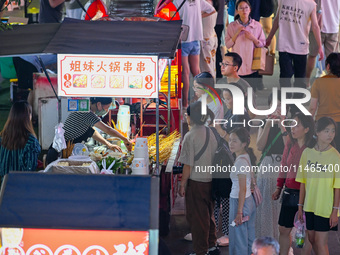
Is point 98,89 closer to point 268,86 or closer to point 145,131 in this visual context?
point 145,131

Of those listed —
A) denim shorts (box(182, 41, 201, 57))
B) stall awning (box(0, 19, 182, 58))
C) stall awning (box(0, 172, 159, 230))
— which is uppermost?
stall awning (box(0, 19, 182, 58))

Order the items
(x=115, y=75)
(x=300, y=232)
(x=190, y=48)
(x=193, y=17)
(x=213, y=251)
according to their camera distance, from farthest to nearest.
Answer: (x=190, y=48) < (x=193, y=17) < (x=213, y=251) < (x=300, y=232) < (x=115, y=75)

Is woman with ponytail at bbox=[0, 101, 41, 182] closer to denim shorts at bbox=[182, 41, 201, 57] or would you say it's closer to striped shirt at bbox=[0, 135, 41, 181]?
striped shirt at bbox=[0, 135, 41, 181]

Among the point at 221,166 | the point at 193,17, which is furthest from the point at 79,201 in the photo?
the point at 193,17

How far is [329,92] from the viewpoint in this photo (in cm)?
827

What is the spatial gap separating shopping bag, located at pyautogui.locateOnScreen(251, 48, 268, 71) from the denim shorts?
1.11m

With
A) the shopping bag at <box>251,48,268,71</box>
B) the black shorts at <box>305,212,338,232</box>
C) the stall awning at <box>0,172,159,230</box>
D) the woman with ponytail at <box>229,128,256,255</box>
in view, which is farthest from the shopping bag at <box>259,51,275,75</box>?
the stall awning at <box>0,172,159,230</box>

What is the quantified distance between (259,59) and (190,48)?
127 cm

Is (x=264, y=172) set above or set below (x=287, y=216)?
above

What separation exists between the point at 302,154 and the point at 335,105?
192 centimetres

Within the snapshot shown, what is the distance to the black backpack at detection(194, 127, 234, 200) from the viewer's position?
7.16 m

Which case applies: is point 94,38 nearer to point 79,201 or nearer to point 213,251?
point 213,251

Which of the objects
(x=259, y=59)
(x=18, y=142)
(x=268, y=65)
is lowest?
(x=18, y=142)

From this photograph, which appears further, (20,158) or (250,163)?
(20,158)
